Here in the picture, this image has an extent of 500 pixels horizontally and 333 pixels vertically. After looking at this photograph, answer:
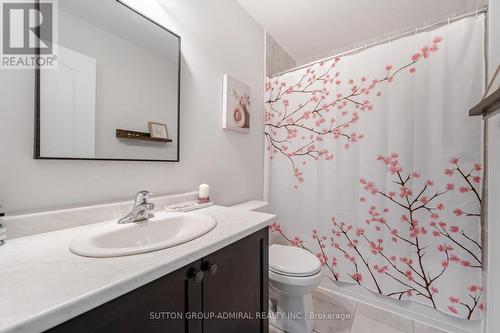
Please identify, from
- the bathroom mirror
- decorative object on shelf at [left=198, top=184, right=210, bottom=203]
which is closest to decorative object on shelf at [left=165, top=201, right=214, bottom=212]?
decorative object on shelf at [left=198, top=184, right=210, bottom=203]

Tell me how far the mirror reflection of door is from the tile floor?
4.99 ft

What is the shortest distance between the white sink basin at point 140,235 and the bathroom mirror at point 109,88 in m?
0.33

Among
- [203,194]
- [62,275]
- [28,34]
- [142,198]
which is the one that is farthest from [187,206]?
[28,34]

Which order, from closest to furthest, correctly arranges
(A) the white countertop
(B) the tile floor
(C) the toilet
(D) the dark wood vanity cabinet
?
(A) the white countertop, (D) the dark wood vanity cabinet, (C) the toilet, (B) the tile floor

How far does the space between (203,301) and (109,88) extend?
38.1 inches

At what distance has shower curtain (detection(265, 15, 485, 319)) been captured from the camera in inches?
46.1

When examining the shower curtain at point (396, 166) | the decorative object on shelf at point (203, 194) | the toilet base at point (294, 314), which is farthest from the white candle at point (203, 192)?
the shower curtain at point (396, 166)

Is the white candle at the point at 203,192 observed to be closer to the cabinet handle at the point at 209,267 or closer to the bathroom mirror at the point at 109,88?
the bathroom mirror at the point at 109,88

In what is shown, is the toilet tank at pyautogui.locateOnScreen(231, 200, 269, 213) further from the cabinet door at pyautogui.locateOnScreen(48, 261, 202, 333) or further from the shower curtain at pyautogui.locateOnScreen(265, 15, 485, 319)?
the cabinet door at pyautogui.locateOnScreen(48, 261, 202, 333)

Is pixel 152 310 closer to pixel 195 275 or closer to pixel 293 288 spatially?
pixel 195 275

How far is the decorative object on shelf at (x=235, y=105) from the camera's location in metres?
1.52

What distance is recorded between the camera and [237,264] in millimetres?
813

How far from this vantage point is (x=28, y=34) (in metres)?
0.73

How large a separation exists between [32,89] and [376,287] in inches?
84.8
